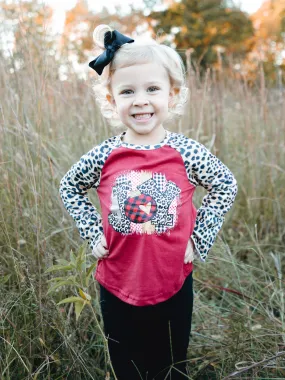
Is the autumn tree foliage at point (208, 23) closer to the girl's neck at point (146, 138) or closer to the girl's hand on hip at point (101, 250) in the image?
the girl's neck at point (146, 138)

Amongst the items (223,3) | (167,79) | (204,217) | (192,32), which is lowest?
(204,217)

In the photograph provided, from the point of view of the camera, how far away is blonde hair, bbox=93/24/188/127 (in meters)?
1.27

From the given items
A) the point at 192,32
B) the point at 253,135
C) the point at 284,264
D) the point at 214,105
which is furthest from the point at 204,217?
the point at 192,32

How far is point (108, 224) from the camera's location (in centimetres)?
131

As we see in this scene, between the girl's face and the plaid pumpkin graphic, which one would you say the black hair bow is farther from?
the plaid pumpkin graphic

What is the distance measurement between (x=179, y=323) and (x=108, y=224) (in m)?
0.39

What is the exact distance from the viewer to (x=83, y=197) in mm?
1429

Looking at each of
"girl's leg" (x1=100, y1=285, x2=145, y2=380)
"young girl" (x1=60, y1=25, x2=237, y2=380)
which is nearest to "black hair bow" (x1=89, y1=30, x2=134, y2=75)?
"young girl" (x1=60, y1=25, x2=237, y2=380)

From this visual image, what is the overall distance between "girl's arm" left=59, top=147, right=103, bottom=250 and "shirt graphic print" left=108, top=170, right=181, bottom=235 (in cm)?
12

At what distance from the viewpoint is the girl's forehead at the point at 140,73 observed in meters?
1.26

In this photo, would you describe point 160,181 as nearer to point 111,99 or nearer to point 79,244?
point 111,99

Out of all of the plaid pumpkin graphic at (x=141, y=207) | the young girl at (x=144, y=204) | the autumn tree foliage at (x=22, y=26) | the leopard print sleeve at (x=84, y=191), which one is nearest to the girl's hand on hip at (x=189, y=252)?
the young girl at (x=144, y=204)

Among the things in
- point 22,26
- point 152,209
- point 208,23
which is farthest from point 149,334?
point 208,23

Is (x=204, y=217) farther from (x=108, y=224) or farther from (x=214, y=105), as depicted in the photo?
(x=214, y=105)
